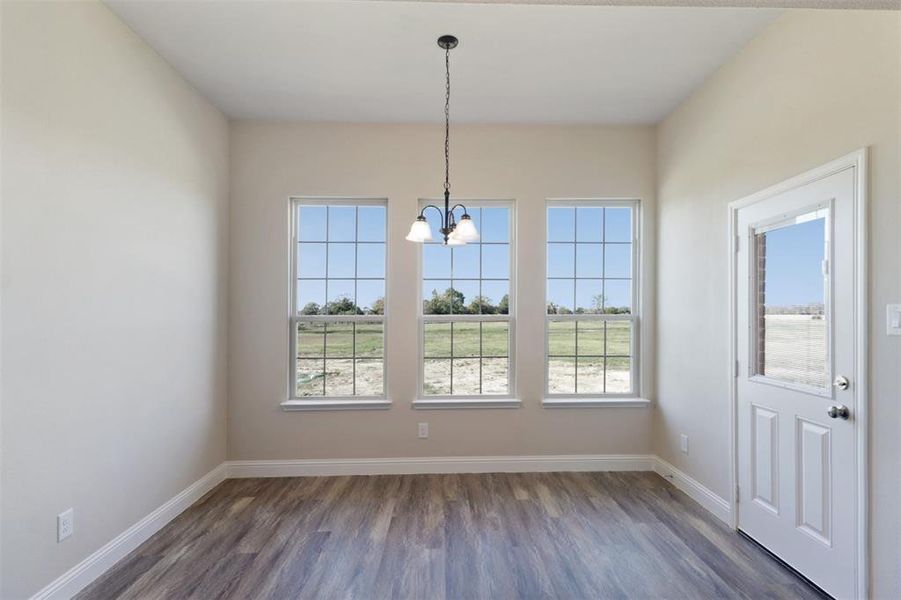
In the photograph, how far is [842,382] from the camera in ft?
6.38

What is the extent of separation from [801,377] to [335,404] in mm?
3182

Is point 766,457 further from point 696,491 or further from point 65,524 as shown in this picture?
point 65,524

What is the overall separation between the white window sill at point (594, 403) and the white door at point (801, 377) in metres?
1.02

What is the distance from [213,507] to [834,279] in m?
4.03

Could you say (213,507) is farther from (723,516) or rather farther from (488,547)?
(723,516)

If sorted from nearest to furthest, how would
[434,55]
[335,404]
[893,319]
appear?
[893,319] → [434,55] → [335,404]

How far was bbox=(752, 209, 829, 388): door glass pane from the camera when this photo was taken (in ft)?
6.92

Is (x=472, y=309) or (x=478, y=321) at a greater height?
(x=472, y=309)

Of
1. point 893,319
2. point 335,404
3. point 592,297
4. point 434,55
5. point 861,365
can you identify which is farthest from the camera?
point 592,297

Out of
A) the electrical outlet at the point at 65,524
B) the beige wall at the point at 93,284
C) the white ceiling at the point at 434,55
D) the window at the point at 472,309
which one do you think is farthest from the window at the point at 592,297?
the electrical outlet at the point at 65,524

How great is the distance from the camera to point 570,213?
3.75m

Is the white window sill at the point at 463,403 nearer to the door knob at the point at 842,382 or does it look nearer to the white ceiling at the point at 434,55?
the door knob at the point at 842,382

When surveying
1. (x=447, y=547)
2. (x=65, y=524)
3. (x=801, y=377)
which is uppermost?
(x=801, y=377)

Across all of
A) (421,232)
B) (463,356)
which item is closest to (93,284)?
(421,232)
